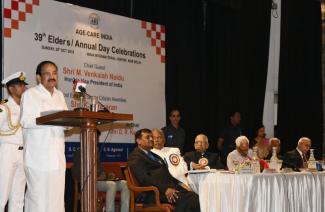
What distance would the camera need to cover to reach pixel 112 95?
6.89 metres

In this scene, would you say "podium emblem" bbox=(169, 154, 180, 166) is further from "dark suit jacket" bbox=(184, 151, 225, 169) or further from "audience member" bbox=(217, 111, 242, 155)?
"audience member" bbox=(217, 111, 242, 155)

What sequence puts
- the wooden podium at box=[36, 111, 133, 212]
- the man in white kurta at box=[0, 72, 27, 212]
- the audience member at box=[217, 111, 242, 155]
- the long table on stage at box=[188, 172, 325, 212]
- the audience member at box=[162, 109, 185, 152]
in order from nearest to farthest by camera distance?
the wooden podium at box=[36, 111, 133, 212], the man in white kurta at box=[0, 72, 27, 212], the long table on stage at box=[188, 172, 325, 212], the audience member at box=[162, 109, 185, 152], the audience member at box=[217, 111, 242, 155]

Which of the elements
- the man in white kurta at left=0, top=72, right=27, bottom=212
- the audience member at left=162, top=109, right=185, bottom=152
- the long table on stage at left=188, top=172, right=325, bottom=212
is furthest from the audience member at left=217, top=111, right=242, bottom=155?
the man in white kurta at left=0, top=72, right=27, bottom=212

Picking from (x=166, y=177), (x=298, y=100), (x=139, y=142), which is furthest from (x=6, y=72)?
(x=298, y=100)

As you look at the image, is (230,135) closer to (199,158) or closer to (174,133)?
(174,133)

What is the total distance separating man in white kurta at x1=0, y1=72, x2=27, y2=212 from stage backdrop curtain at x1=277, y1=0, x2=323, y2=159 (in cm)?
607

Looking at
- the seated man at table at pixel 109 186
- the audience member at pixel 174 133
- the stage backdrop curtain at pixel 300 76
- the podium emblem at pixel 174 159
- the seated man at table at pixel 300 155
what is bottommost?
the seated man at table at pixel 109 186

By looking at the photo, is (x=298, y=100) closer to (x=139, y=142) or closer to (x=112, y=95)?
(x=112, y=95)

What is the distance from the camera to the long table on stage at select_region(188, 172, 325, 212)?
4.53 metres

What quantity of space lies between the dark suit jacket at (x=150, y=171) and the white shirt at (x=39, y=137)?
174cm

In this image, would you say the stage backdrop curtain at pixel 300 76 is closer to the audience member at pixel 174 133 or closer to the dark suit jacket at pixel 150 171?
the audience member at pixel 174 133

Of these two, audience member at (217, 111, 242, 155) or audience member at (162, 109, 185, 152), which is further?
audience member at (217, 111, 242, 155)

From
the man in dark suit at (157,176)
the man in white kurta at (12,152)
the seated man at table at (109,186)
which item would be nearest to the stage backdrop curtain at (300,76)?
the seated man at table at (109,186)

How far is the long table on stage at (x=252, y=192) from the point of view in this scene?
4527 mm
